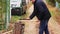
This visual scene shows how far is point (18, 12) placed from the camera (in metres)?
18.5

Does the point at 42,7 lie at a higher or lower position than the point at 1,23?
higher

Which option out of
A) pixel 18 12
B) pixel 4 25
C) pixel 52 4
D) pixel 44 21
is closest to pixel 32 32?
pixel 4 25

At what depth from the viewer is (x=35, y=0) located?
8.57m

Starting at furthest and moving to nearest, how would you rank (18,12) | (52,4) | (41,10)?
(52,4), (18,12), (41,10)

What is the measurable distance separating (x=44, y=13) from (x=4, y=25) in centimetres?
411

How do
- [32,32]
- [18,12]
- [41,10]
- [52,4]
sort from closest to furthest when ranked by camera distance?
[41,10], [32,32], [18,12], [52,4]

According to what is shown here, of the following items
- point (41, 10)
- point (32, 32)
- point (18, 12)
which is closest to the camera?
point (41, 10)

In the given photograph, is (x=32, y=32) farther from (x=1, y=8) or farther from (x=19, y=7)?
(x=19, y=7)

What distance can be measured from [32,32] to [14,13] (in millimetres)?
7298

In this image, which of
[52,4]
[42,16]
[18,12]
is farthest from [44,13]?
[52,4]

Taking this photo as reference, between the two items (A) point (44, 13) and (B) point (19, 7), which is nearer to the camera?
(A) point (44, 13)

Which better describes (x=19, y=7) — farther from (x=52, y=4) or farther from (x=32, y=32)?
(x=52, y=4)

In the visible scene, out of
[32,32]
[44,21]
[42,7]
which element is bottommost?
[32,32]

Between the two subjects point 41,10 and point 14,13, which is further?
point 14,13
